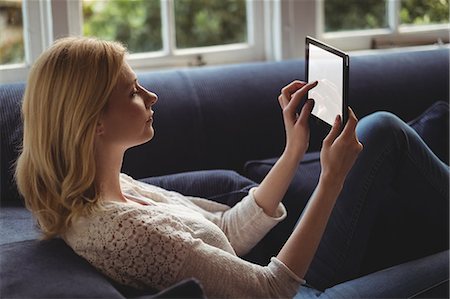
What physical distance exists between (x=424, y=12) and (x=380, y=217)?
126 cm

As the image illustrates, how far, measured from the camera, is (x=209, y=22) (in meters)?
2.75

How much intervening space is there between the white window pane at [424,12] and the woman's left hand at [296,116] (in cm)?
137

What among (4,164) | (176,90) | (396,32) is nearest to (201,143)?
(176,90)

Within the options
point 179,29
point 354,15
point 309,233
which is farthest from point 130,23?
point 309,233

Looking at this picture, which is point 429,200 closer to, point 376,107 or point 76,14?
point 376,107

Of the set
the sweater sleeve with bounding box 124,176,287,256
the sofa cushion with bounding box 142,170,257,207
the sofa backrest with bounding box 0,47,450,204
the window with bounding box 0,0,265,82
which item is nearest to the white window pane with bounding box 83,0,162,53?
the window with bounding box 0,0,265,82

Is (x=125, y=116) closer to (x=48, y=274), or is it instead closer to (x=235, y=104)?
(x=48, y=274)

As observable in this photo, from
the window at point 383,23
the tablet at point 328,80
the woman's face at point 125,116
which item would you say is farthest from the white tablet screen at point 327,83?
the window at point 383,23

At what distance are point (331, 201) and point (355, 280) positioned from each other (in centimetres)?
37

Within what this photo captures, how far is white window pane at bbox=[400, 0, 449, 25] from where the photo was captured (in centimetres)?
301

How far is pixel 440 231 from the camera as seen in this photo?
81.4 inches

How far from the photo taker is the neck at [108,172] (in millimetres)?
1529

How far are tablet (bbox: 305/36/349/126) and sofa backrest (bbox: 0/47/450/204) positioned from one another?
1.62 ft

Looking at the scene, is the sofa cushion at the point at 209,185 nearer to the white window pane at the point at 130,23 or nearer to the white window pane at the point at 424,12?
the white window pane at the point at 130,23
